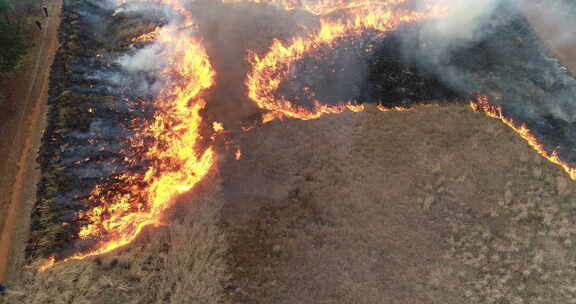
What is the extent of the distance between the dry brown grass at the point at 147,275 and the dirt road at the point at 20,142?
125 centimetres

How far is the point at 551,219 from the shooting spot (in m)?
11.4

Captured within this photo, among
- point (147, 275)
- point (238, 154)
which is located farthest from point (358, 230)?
point (147, 275)

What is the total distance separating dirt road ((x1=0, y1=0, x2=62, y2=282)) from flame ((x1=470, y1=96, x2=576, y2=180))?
16116 millimetres

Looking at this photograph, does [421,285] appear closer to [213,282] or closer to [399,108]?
[213,282]

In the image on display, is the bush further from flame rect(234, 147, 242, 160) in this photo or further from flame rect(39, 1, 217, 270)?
flame rect(234, 147, 242, 160)

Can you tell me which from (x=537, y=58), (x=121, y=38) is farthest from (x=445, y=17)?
(x=121, y=38)

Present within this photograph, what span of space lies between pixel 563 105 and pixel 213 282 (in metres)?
14.2

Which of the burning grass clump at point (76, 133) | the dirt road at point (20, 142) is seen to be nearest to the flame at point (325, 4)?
the burning grass clump at point (76, 133)

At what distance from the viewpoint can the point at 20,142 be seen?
13.8 m

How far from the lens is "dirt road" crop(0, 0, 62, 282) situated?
11.3 metres

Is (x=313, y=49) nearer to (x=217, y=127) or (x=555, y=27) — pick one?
Answer: (x=217, y=127)

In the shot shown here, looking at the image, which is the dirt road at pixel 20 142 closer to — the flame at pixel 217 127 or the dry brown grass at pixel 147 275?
the dry brown grass at pixel 147 275

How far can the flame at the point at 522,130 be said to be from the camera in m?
12.9

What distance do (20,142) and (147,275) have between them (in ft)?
25.1
